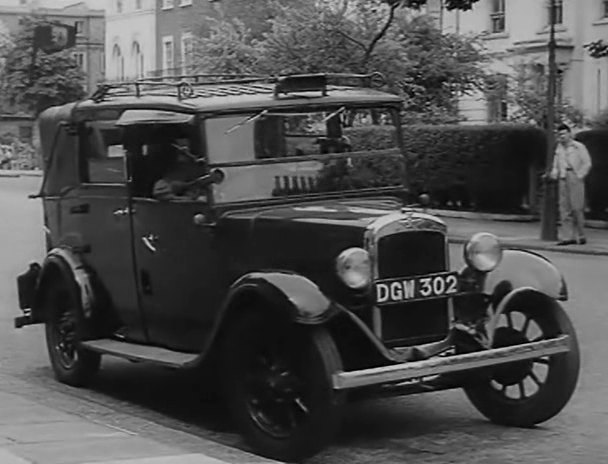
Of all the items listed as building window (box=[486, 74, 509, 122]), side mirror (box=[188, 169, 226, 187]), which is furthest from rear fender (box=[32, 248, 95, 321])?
building window (box=[486, 74, 509, 122])

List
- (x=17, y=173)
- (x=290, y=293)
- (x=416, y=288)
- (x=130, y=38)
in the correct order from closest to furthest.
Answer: (x=290, y=293) → (x=416, y=288) → (x=17, y=173) → (x=130, y=38)

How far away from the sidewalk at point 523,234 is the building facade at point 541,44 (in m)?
13.0

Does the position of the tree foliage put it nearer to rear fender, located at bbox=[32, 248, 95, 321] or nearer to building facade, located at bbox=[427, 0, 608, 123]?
building facade, located at bbox=[427, 0, 608, 123]

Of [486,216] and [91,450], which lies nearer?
[91,450]

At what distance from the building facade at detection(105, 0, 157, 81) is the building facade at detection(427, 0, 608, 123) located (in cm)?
2310

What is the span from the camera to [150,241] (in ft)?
31.3

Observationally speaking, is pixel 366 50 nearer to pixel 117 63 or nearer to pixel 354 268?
pixel 354 268

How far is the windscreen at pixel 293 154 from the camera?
8.98m

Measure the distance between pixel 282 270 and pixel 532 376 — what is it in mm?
1740

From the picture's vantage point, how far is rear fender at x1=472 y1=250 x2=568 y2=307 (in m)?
8.62

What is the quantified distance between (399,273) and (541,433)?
1389 mm

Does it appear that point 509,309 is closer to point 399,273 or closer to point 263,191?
point 399,273

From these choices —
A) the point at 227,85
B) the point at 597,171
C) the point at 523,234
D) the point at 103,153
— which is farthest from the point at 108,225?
the point at 597,171

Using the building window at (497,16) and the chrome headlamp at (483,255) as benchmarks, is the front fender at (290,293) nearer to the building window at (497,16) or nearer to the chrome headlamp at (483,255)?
the chrome headlamp at (483,255)
